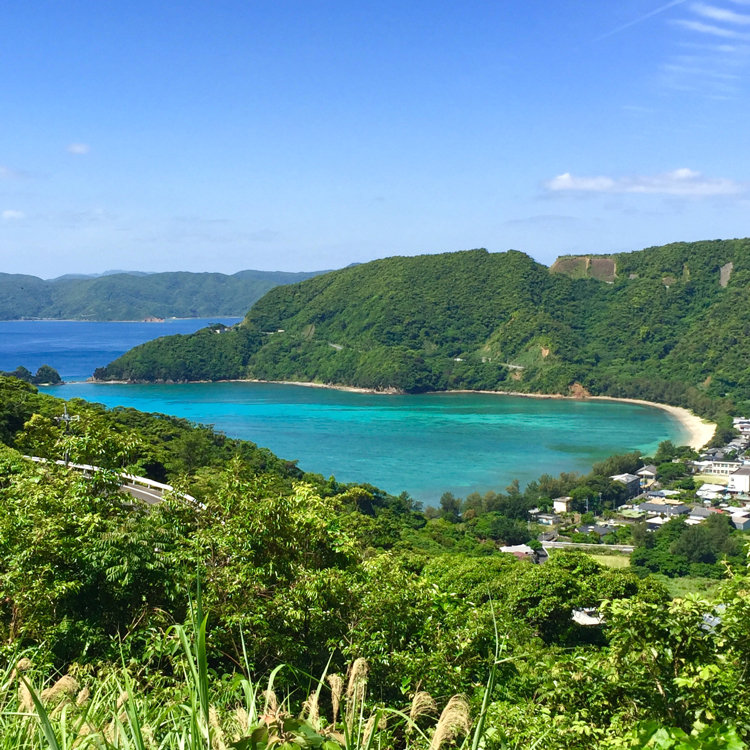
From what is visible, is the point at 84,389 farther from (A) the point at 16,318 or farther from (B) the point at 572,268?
(A) the point at 16,318

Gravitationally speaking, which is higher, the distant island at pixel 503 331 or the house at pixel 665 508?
the distant island at pixel 503 331

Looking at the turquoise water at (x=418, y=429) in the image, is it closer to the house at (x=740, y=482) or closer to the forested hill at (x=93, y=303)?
the house at (x=740, y=482)

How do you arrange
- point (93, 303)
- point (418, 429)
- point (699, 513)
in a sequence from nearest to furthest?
point (699, 513) → point (418, 429) → point (93, 303)

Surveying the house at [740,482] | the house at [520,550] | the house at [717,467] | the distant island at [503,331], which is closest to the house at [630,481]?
the house at [740,482]

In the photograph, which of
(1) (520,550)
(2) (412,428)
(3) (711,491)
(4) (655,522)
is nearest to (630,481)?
(3) (711,491)

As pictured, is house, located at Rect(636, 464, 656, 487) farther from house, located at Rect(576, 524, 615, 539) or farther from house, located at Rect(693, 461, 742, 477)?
house, located at Rect(576, 524, 615, 539)

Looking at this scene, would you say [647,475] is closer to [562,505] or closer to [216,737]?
[562,505]

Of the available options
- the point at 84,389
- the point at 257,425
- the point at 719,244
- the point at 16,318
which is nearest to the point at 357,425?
the point at 257,425
